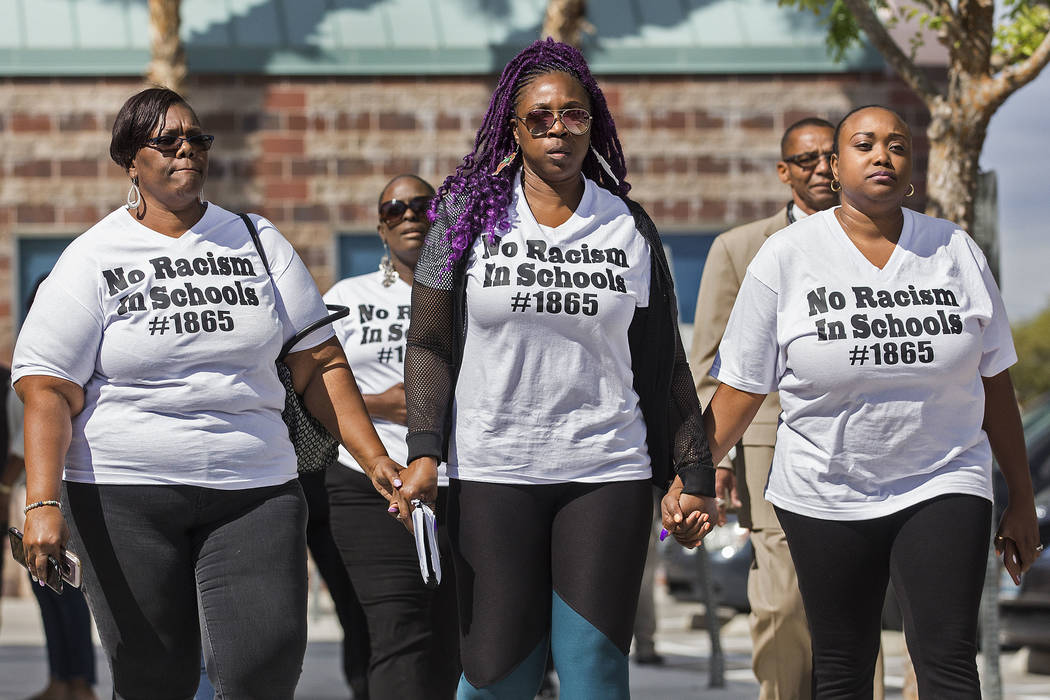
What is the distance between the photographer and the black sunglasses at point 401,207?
6.23 meters

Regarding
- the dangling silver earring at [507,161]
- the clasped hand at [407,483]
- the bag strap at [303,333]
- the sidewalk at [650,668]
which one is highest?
the dangling silver earring at [507,161]

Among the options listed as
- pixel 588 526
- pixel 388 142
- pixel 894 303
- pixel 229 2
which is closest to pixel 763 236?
pixel 894 303

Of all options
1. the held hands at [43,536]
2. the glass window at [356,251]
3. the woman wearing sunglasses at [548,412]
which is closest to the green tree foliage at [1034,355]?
the glass window at [356,251]

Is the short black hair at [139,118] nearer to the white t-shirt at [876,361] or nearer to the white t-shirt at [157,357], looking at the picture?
the white t-shirt at [157,357]

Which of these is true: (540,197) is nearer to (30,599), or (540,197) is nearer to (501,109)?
(501,109)

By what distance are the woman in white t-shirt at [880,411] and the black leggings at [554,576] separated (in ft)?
0.85

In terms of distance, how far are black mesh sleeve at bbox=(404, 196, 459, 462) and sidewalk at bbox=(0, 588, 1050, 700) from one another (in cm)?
442

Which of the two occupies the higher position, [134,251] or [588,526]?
[134,251]

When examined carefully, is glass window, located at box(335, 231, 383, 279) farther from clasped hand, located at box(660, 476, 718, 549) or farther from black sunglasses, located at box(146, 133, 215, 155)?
clasped hand, located at box(660, 476, 718, 549)

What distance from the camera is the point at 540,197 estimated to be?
4.39m

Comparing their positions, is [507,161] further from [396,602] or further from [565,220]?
[396,602]

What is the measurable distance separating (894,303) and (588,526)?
3.33 ft

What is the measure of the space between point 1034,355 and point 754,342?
8373 centimetres

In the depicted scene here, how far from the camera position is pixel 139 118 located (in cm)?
439
